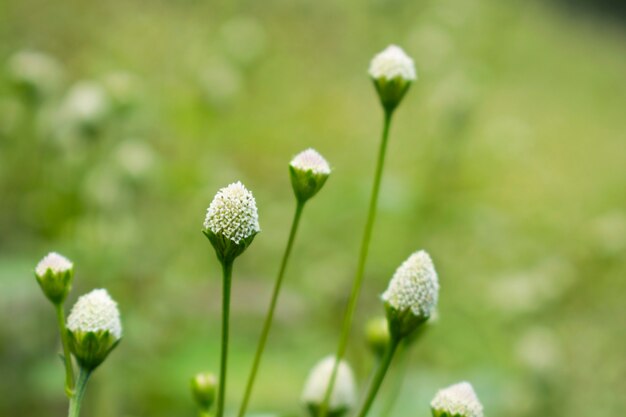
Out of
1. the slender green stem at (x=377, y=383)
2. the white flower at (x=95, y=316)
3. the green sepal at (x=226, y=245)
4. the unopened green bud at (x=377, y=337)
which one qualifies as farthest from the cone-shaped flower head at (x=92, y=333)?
the unopened green bud at (x=377, y=337)

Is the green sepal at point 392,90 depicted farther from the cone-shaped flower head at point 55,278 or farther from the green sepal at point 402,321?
the cone-shaped flower head at point 55,278

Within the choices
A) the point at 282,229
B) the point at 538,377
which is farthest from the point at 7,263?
the point at 538,377

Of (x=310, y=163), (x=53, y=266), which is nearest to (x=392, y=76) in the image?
(x=310, y=163)

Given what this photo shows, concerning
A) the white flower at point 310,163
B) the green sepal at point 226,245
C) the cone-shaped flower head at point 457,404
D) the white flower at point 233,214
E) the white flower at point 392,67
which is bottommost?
the cone-shaped flower head at point 457,404

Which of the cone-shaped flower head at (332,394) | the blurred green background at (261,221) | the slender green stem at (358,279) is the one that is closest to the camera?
the slender green stem at (358,279)

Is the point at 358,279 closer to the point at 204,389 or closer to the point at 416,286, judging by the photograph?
the point at 416,286

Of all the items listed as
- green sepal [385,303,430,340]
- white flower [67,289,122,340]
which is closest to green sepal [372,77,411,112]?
green sepal [385,303,430,340]
